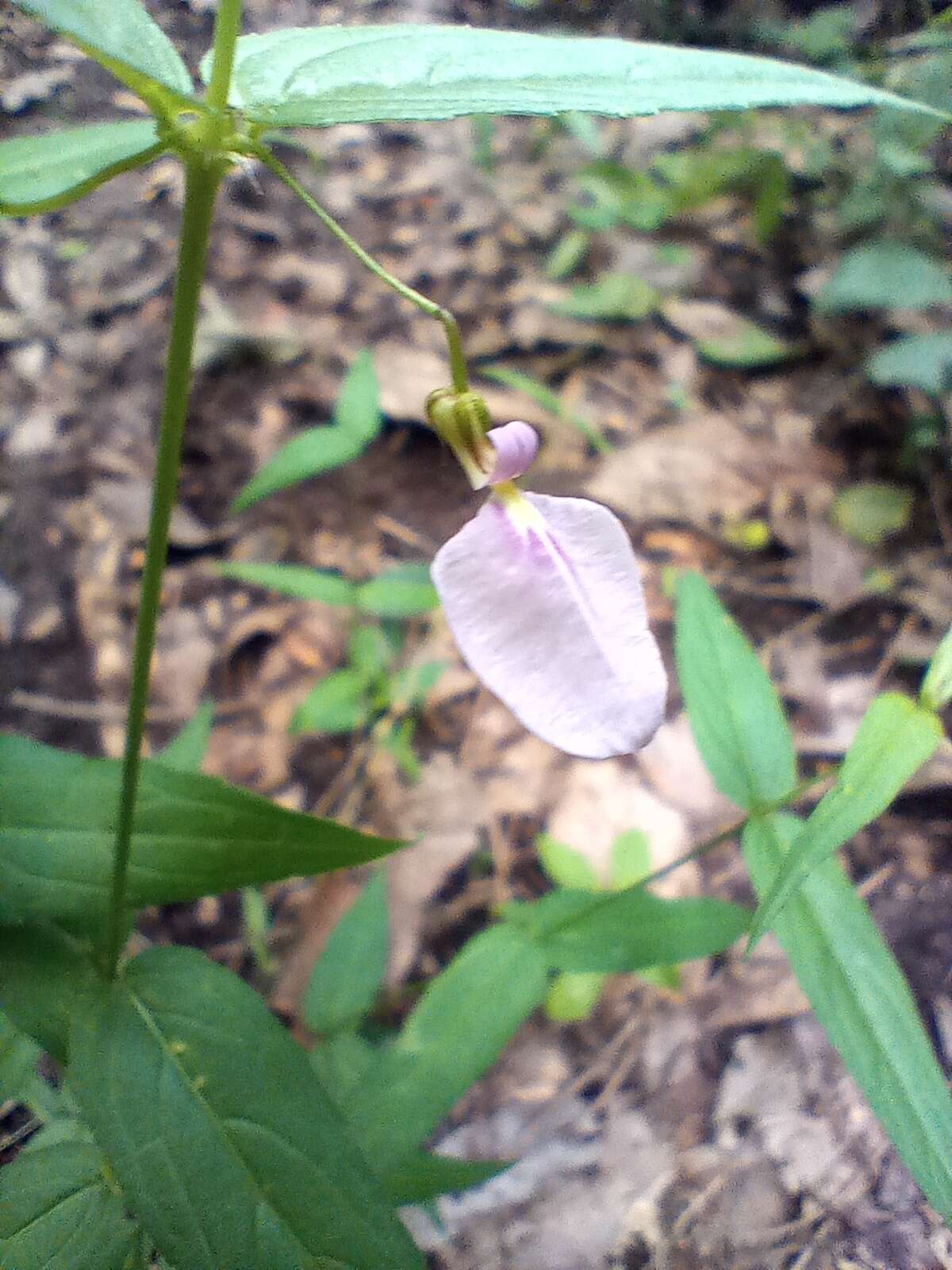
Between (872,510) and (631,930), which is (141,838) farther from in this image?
(872,510)

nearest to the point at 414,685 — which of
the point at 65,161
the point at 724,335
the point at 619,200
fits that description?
the point at 65,161

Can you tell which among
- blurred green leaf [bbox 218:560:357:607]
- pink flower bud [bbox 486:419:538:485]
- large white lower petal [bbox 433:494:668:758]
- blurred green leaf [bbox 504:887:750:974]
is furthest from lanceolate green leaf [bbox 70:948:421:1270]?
blurred green leaf [bbox 218:560:357:607]

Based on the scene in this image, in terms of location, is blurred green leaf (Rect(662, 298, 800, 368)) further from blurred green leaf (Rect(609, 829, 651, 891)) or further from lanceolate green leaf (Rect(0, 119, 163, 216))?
lanceolate green leaf (Rect(0, 119, 163, 216))

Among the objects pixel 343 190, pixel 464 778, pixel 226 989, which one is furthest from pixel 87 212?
pixel 226 989

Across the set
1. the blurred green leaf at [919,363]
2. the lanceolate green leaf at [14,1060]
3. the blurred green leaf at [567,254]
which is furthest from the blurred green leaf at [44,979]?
the blurred green leaf at [567,254]

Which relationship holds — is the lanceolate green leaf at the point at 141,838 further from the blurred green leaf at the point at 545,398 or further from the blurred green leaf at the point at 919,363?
the blurred green leaf at the point at 919,363

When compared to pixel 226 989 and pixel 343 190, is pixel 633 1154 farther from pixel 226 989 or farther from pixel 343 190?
pixel 343 190
